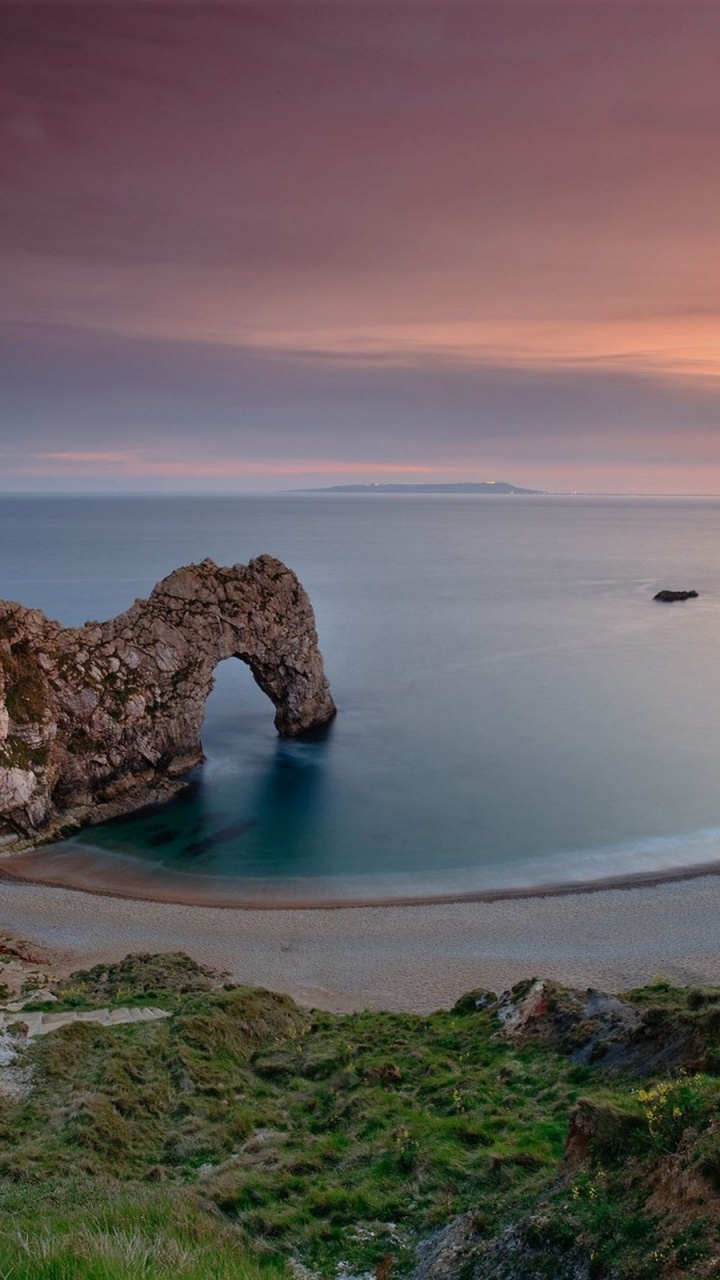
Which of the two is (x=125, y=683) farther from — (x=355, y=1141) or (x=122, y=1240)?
(x=122, y=1240)

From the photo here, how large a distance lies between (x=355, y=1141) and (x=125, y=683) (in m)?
29.7

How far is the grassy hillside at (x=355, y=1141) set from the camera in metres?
7.29

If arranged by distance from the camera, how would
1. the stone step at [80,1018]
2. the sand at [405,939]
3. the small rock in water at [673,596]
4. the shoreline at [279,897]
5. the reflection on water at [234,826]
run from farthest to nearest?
the small rock in water at [673,596], the reflection on water at [234,826], the shoreline at [279,897], the sand at [405,939], the stone step at [80,1018]

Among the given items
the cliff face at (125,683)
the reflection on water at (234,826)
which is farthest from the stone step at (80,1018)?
the cliff face at (125,683)

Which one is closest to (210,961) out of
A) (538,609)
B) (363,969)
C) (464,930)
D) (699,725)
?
(363,969)

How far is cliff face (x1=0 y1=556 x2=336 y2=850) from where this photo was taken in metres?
35.5

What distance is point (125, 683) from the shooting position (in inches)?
1572

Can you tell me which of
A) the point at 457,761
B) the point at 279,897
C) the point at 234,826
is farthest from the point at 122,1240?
the point at 457,761

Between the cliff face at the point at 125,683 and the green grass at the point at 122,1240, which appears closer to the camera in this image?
the green grass at the point at 122,1240

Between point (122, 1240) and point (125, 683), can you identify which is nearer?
point (122, 1240)

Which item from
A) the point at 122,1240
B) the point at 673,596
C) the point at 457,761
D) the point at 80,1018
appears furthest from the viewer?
the point at 673,596

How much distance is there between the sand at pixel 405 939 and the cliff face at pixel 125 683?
227 inches

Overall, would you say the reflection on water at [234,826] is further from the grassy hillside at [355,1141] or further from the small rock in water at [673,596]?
the small rock in water at [673,596]

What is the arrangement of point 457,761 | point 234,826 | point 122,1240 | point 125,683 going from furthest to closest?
point 457,761, point 125,683, point 234,826, point 122,1240
